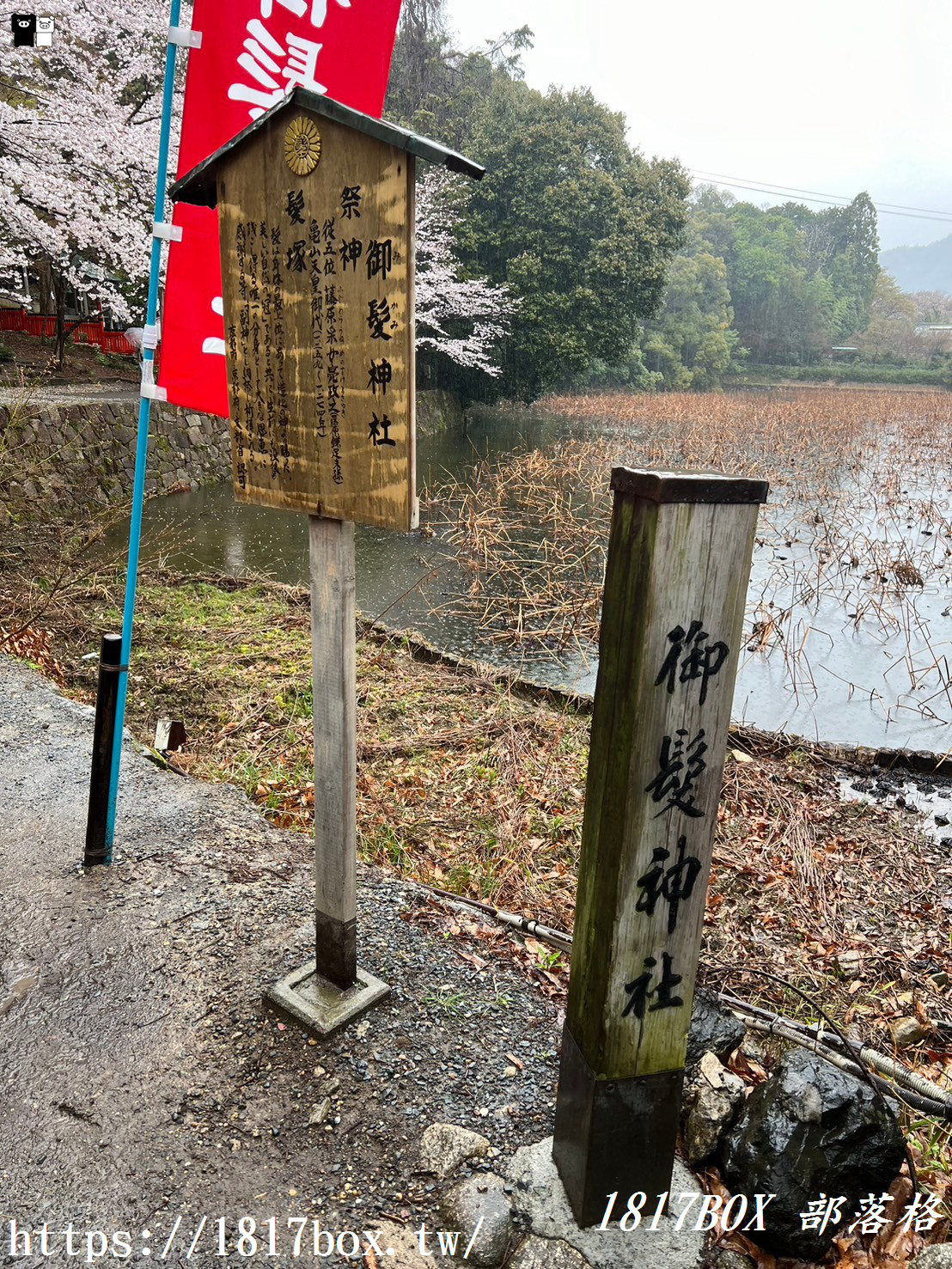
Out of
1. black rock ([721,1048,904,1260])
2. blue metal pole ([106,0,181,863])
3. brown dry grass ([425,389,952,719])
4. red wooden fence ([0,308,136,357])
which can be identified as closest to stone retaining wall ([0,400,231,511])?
brown dry grass ([425,389,952,719])

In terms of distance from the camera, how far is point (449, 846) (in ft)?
14.5

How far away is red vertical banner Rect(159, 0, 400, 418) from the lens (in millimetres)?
2680

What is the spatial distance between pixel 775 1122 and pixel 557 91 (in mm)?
26383

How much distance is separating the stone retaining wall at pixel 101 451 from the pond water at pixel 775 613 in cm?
59

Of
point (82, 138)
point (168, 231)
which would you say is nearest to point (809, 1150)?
point (168, 231)

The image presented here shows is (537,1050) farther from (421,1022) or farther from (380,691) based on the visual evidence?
(380,691)

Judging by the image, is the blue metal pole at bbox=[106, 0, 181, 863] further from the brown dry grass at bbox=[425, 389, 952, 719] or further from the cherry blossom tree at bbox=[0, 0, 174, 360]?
the cherry blossom tree at bbox=[0, 0, 174, 360]

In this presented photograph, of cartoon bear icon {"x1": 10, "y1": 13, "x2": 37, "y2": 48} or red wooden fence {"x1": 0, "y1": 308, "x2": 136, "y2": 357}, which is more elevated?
cartoon bear icon {"x1": 10, "y1": 13, "x2": 37, "y2": 48}

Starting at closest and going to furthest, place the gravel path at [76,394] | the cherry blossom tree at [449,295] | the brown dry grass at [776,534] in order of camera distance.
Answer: the brown dry grass at [776,534] → the gravel path at [76,394] → the cherry blossom tree at [449,295]

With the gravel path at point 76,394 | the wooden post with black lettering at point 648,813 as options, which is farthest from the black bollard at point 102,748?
the gravel path at point 76,394

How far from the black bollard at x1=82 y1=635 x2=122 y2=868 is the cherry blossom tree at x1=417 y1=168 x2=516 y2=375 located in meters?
16.2

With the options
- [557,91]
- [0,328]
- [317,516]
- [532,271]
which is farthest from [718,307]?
[317,516]

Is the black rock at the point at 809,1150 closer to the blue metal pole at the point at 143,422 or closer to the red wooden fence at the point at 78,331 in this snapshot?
the blue metal pole at the point at 143,422

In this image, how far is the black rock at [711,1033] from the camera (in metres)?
2.66
